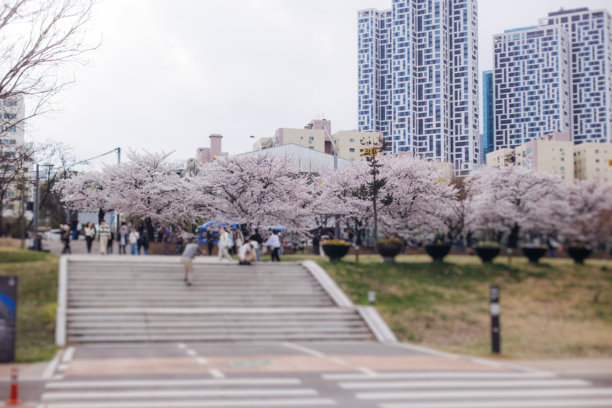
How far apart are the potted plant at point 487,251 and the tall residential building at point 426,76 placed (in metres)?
149

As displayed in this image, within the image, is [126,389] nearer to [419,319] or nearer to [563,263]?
[419,319]

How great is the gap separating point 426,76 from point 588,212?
163 metres

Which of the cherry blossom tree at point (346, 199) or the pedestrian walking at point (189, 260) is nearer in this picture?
the pedestrian walking at point (189, 260)

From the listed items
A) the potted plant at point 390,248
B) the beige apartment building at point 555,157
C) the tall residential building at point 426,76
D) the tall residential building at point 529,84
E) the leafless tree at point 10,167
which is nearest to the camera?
the beige apartment building at point 555,157

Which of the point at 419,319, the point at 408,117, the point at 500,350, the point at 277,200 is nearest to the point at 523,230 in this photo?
the point at 419,319

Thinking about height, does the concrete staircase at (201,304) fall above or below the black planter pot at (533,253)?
below

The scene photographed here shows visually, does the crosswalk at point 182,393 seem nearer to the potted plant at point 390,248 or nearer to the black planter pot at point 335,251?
the potted plant at point 390,248

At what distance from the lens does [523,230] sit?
2522cm

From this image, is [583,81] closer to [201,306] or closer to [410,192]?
[410,192]

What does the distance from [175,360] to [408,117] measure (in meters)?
171

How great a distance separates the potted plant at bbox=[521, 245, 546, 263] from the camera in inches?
949

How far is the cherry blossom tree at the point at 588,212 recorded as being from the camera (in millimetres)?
21875

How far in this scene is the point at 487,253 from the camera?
85.5 ft

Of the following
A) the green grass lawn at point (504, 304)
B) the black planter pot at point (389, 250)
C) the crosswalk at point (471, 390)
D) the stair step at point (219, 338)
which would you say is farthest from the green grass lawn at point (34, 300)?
the black planter pot at point (389, 250)
